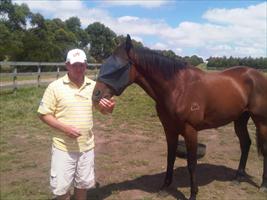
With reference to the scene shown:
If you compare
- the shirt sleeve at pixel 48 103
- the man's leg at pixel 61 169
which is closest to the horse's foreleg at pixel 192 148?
the man's leg at pixel 61 169

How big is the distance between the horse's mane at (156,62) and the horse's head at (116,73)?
179 mm

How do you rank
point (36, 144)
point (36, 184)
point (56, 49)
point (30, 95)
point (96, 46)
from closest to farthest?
1. point (36, 184)
2. point (36, 144)
3. point (30, 95)
4. point (56, 49)
5. point (96, 46)

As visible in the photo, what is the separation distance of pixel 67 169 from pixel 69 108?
0.62 meters

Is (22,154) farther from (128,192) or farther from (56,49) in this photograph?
(56,49)

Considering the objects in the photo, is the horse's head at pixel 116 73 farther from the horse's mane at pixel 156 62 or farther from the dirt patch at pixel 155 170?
the dirt patch at pixel 155 170

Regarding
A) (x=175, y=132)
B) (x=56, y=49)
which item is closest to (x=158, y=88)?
(x=175, y=132)

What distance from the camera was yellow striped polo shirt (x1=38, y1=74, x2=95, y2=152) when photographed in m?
3.84

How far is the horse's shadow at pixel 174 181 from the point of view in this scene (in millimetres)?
5445

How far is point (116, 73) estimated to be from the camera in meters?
4.71

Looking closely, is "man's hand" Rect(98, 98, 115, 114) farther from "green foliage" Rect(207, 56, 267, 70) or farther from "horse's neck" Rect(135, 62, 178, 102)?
"green foliage" Rect(207, 56, 267, 70)

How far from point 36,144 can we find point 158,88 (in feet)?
11.9

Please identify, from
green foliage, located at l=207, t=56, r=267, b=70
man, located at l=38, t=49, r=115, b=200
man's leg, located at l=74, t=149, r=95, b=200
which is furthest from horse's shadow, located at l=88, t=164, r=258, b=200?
green foliage, located at l=207, t=56, r=267, b=70

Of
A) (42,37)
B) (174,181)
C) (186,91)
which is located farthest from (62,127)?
(42,37)

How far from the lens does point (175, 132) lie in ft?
17.8
